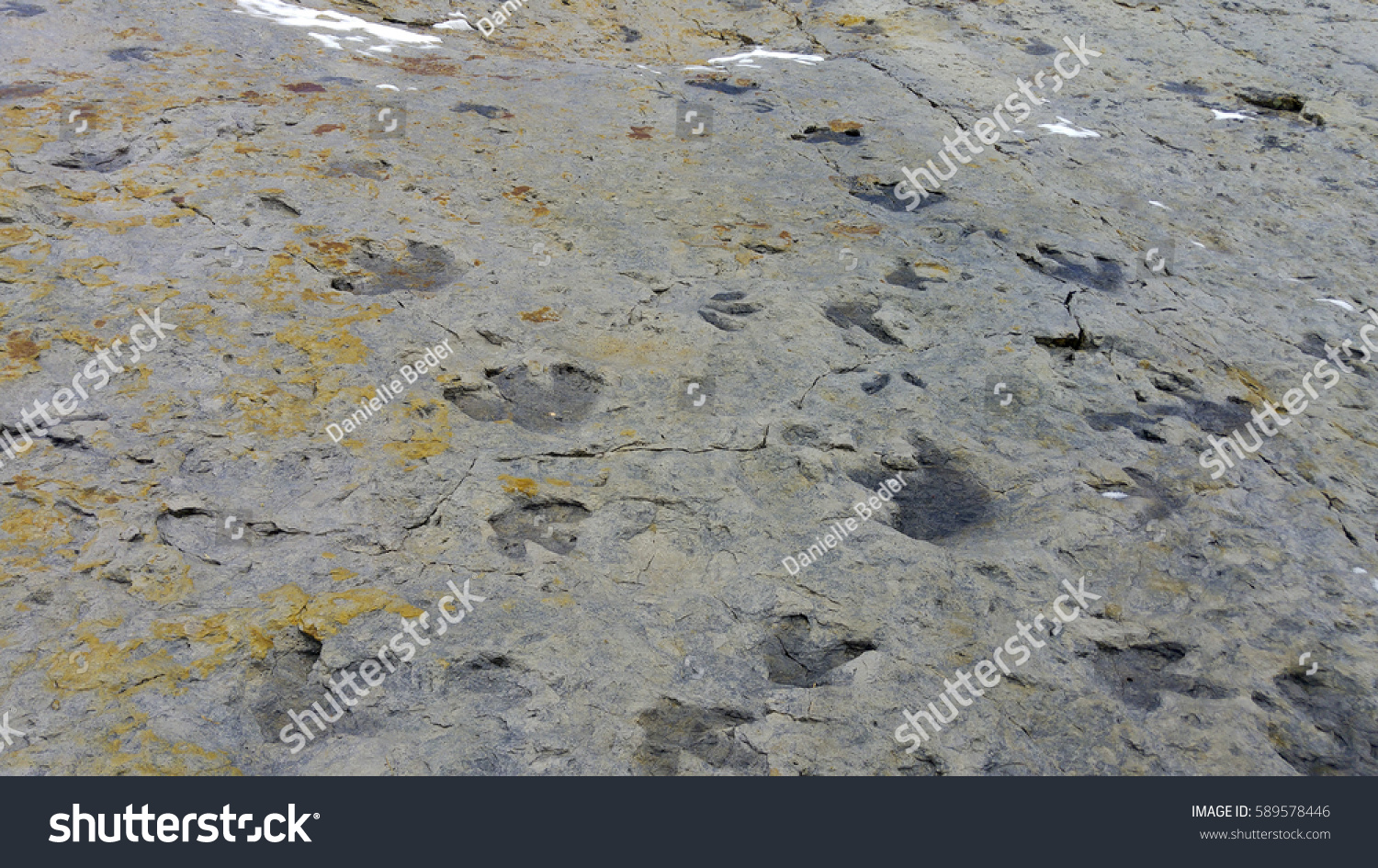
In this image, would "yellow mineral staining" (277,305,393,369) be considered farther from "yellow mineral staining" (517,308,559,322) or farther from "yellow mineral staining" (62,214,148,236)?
"yellow mineral staining" (62,214,148,236)

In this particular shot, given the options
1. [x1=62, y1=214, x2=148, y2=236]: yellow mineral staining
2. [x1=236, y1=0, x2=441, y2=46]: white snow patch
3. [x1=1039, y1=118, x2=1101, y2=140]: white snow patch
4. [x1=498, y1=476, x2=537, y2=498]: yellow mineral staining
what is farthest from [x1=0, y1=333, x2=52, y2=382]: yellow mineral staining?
[x1=1039, y1=118, x2=1101, y2=140]: white snow patch

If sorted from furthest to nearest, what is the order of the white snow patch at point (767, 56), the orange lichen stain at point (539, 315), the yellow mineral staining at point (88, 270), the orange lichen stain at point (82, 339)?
the white snow patch at point (767, 56) < the orange lichen stain at point (539, 315) < the yellow mineral staining at point (88, 270) < the orange lichen stain at point (82, 339)

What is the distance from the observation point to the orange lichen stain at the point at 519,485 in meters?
2.72

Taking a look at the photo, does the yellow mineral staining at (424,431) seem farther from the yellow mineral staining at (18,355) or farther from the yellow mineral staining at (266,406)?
the yellow mineral staining at (18,355)

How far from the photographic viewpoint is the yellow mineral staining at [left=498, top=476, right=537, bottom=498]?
8.92ft

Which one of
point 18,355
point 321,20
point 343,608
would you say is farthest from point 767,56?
point 343,608

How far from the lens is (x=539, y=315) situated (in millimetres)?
3410

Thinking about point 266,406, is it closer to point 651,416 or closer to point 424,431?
point 424,431

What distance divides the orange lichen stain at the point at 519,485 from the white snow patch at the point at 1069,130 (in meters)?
3.83

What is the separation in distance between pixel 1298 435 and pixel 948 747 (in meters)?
1.98

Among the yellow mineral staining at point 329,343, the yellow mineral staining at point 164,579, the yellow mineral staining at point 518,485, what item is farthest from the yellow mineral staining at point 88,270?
the yellow mineral staining at point 518,485

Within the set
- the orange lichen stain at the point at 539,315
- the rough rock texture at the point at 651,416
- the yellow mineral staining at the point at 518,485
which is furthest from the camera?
the orange lichen stain at the point at 539,315

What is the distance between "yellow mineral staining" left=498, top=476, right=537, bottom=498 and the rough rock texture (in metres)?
0.01

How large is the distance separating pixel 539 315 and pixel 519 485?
890mm
